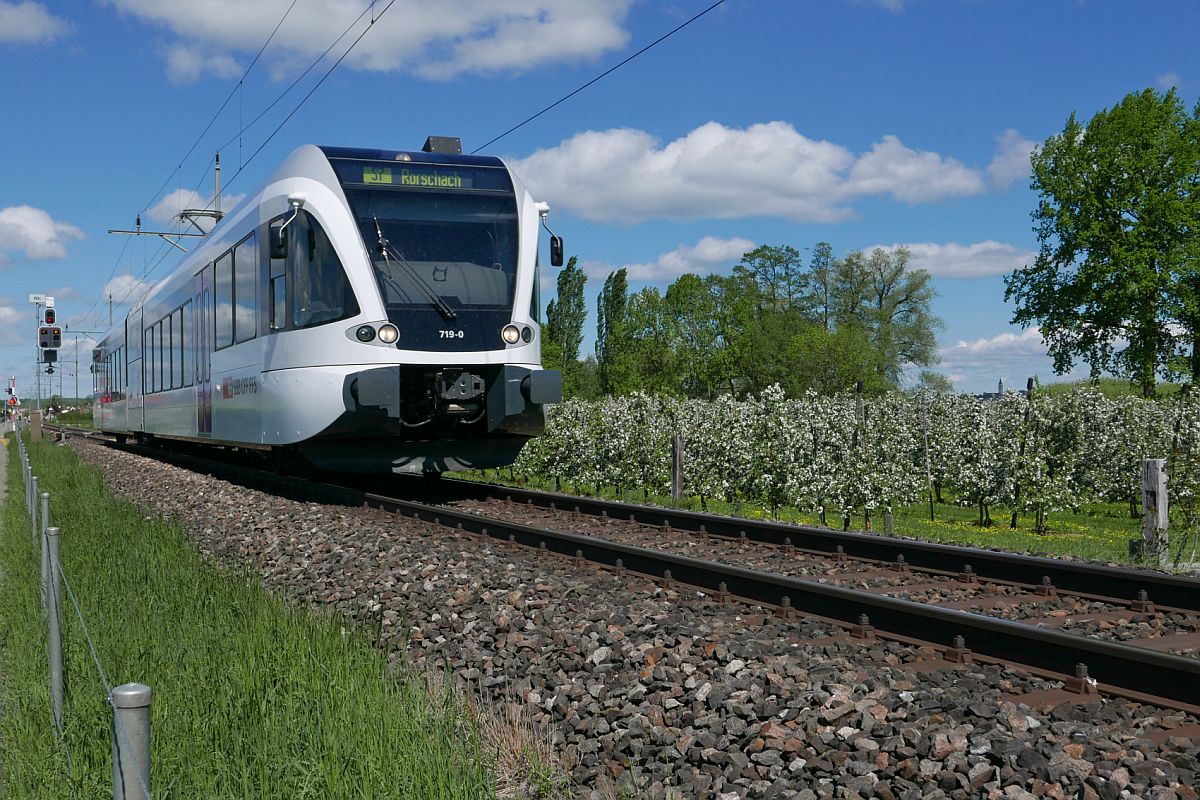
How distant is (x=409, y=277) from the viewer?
12.7 m

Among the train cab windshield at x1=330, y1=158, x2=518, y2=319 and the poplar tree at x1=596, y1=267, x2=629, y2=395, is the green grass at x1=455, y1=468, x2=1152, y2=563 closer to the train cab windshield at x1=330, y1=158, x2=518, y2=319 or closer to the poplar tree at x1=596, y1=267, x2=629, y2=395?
the train cab windshield at x1=330, y1=158, x2=518, y2=319

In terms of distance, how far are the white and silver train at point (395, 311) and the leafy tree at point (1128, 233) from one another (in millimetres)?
33546

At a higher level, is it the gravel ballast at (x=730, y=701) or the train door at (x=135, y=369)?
the train door at (x=135, y=369)

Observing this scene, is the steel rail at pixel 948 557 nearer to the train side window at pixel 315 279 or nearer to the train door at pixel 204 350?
the train side window at pixel 315 279

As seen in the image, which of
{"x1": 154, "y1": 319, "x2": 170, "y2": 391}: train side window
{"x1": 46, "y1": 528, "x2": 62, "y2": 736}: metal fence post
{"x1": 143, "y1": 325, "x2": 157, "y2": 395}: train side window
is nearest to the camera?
Answer: {"x1": 46, "y1": 528, "x2": 62, "y2": 736}: metal fence post

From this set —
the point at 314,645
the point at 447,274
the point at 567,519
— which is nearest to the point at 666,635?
the point at 314,645

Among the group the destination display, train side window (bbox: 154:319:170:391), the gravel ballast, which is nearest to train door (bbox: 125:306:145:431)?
train side window (bbox: 154:319:170:391)

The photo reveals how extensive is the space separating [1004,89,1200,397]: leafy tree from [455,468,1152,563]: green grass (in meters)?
16.2

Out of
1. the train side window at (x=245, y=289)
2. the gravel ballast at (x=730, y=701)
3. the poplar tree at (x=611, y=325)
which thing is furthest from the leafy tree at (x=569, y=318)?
the gravel ballast at (x=730, y=701)

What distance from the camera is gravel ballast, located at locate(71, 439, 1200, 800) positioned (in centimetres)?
394

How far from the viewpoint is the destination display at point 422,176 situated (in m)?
12.9

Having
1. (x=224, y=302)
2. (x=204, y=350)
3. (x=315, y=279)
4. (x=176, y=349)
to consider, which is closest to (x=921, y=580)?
(x=315, y=279)

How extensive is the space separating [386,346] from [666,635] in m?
7.30

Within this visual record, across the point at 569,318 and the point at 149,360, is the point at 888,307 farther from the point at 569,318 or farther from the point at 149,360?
the point at 149,360
